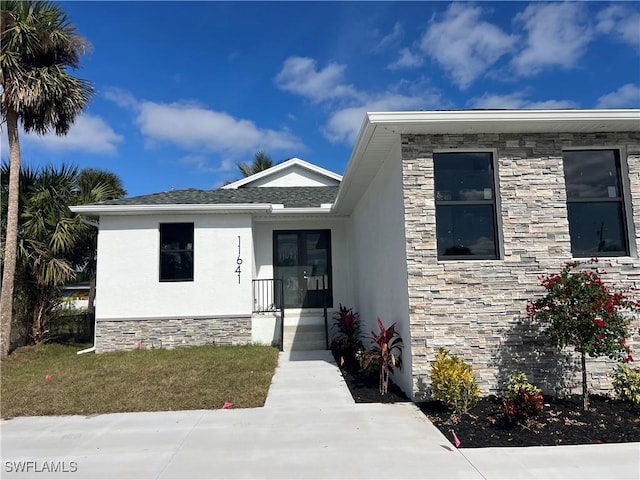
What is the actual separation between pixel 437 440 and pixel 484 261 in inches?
90.5

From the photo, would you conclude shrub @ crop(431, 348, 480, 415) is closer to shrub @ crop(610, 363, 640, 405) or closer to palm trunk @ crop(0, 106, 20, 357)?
shrub @ crop(610, 363, 640, 405)

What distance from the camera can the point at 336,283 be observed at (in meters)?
10.5

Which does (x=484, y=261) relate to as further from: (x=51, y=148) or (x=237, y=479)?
(x=51, y=148)

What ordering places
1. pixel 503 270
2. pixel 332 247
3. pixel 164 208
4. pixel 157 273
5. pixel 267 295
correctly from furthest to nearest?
pixel 332 247 < pixel 267 295 < pixel 157 273 < pixel 164 208 < pixel 503 270

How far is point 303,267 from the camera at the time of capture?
1043 cm

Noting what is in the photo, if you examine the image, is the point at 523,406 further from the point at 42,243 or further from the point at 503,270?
the point at 42,243

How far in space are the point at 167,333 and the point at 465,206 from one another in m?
7.22

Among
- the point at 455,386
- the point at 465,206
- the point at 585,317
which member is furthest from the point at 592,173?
the point at 455,386

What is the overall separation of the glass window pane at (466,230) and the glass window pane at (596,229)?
1.12 metres

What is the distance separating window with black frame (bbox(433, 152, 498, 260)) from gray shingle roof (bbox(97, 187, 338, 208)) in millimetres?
5209

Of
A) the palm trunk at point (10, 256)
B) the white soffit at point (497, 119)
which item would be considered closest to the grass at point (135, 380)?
the palm trunk at point (10, 256)

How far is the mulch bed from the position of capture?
3.75 metres

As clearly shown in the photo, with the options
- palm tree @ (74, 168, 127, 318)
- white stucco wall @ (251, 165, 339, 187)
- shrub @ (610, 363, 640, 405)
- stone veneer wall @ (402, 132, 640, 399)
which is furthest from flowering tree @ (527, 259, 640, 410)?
white stucco wall @ (251, 165, 339, 187)

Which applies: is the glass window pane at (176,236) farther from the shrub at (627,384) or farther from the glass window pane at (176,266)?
the shrub at (627,384)
